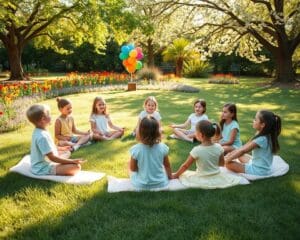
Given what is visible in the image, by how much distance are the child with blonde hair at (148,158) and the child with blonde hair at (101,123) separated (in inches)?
102

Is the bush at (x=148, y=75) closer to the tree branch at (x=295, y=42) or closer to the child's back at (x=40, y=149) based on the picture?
the tree branch at (x=295, y=42)

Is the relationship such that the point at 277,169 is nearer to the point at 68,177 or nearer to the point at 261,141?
the point at 261,141

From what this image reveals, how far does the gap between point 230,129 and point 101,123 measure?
2696mm

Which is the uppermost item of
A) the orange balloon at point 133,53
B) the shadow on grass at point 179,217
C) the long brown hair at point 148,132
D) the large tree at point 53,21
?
the large tree at point 53,21

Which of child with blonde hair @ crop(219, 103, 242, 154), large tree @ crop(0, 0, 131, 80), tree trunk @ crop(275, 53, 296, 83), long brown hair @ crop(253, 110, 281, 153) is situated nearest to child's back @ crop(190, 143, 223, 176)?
long brown hair @ crop(253, 110, 281, 153)

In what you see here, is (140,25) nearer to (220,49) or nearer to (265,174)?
(220,49)

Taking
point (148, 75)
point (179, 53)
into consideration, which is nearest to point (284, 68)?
point (148, 75)

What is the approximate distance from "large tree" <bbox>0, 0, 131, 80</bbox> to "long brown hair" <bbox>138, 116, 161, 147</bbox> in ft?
A: 42.1

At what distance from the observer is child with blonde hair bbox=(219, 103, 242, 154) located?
557cm

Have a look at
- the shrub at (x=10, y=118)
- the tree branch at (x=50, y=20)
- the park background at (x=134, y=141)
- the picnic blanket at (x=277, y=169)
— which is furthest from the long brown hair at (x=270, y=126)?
the tree branch at (x=50, y=20)

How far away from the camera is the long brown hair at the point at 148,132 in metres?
4.02

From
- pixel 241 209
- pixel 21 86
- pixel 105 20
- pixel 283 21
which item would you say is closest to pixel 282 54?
pixel 283 21

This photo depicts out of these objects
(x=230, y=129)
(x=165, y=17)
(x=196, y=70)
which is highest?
(x=165, y=17)

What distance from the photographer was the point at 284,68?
18625 mm
